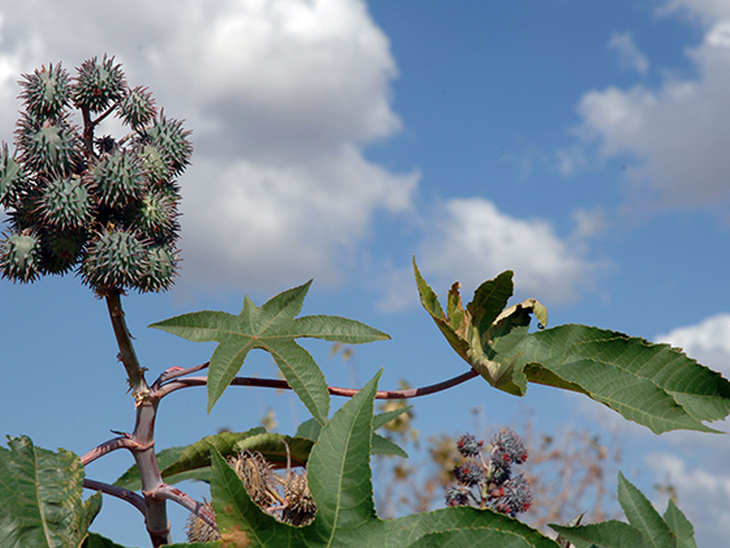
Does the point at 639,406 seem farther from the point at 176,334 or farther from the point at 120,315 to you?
the point at 120,315

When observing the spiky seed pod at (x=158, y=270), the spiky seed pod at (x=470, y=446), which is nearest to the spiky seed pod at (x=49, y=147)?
the spiky seed pod at (x=158, y=270)

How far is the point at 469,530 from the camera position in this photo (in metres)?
1.00

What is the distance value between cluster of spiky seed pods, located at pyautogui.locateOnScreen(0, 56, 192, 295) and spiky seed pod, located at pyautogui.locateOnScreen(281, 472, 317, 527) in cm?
60

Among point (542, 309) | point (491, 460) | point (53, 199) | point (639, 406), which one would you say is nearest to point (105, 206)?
point (53, 199)

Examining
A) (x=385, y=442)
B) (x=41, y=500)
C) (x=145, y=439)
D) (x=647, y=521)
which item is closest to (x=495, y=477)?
(x=385, y=442)

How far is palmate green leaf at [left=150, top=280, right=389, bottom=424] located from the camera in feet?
4.75

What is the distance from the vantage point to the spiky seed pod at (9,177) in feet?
5.46

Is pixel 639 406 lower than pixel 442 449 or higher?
lower

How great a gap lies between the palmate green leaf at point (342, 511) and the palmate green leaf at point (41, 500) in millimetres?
234

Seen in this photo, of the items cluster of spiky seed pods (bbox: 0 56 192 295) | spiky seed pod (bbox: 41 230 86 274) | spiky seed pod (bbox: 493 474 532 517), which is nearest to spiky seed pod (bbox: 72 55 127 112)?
cluster of spiky seed pods (bbox: 0 56 192 295)

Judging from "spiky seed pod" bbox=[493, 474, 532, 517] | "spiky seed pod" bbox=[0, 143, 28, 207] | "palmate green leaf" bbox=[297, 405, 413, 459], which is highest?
"spiky seed pod" bbox=[0, 143, 28, 207]

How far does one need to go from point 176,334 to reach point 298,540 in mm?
584

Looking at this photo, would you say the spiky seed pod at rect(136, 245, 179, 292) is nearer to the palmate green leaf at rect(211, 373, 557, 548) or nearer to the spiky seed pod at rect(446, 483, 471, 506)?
the palmate green leaf at rect(211, 373, 557, 548)

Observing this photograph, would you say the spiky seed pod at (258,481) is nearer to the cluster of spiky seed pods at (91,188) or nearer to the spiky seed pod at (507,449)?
the cluster of spiky seed pods at (91,188)
